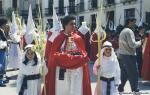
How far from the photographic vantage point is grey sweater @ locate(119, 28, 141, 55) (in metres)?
10.1

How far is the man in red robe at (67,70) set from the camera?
27.4 feet

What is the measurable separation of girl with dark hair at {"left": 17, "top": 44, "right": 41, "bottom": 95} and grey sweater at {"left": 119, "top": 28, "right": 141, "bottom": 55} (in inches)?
89.5

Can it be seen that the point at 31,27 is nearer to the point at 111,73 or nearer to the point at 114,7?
the point at 111,73

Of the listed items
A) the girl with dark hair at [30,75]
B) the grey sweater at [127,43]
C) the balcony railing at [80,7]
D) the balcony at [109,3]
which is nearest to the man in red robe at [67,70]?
the girl with dark hair at [30,75]

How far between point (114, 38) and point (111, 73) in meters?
9.03

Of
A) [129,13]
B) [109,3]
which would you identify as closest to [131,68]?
[129,13]

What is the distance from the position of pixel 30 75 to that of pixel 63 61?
83cm

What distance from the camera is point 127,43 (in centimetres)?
1029

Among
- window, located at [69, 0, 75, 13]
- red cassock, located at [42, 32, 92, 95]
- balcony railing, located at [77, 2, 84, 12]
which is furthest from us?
window, located at [69, 0, 75, 13]

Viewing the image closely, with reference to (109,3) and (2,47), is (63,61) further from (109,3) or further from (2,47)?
(109,3)

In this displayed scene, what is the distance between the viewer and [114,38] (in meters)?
18.1

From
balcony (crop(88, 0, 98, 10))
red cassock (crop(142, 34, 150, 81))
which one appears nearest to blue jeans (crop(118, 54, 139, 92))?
red cassock (crop(142, 34, 150, 81))

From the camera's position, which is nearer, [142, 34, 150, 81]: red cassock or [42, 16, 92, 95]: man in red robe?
[42, 16, 92, 95]: man in red robe

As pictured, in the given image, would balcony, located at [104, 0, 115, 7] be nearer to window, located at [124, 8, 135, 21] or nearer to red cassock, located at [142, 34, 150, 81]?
window, located at [124, 8, 135, 21]
